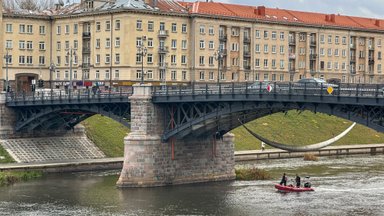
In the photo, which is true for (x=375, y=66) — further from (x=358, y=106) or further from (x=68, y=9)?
(x=358, y=106)

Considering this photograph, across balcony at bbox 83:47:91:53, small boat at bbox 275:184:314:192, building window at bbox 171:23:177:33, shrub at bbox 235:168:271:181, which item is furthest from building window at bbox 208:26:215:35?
small boat at bbox 275:184:314:192

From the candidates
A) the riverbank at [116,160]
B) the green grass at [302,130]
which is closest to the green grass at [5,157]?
the riverbank at [116,160]

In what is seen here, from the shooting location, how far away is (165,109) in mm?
99438

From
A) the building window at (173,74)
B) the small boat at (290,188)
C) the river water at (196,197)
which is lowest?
the river water at (196,197)

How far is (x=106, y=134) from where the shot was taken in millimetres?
129125

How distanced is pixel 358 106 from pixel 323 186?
20986mm

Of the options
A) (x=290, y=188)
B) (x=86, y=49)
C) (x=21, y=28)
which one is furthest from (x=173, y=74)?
(x=290, y=188)

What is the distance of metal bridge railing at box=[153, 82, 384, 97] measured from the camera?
77.2 metres

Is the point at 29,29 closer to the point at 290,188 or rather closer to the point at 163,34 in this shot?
the point at 163,34

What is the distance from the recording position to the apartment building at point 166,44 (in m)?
149

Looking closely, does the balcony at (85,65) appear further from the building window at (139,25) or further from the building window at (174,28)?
the building window at (174,28)

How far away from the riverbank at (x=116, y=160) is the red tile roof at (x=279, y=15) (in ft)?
108

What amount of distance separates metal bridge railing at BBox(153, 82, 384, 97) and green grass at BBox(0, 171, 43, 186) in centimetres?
1797

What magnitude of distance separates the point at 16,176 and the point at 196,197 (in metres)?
23.4
